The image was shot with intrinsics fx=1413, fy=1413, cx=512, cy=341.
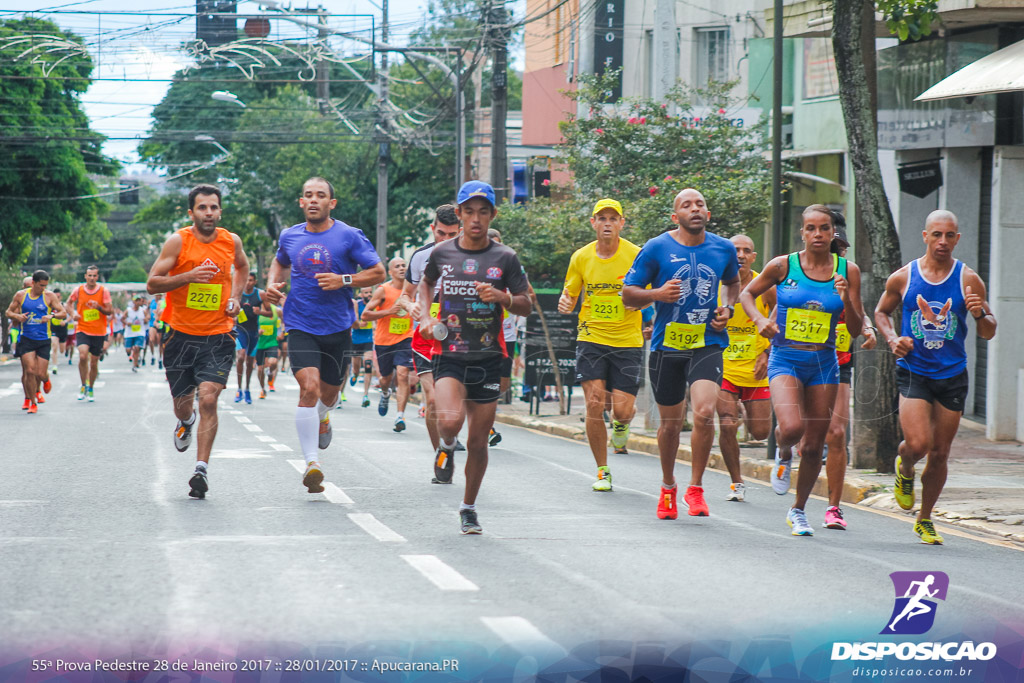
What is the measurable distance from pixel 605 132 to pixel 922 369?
43.8ft

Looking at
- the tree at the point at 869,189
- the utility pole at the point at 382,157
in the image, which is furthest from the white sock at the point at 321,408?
the utility pole at the point at 382,157

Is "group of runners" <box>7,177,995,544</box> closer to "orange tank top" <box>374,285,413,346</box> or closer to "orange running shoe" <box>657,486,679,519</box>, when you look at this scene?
"orange running shoe" <box>657,486,679,519</box>

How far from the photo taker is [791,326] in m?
8.55

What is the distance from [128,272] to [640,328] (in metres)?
115

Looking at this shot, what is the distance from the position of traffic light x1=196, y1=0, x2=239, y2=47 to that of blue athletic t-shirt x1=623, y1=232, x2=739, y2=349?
19.3 m

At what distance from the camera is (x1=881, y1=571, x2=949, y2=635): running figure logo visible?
5.79 meters

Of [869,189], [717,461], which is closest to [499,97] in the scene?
[717,461]

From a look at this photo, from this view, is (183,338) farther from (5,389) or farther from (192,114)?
(192,114)

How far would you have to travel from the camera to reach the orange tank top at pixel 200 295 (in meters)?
9.65

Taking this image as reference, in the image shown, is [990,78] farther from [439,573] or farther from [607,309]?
[439,573]

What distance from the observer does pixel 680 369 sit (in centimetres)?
890

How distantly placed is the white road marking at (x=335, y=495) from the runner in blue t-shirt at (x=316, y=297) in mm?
138

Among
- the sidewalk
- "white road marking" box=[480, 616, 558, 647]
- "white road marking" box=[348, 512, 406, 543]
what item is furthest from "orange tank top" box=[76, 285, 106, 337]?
"white road marking" box=[480, 616, 558, 647]

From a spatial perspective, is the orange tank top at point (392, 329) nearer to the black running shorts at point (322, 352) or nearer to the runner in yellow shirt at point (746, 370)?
the runner in yellow shirt at point (746, 370)
